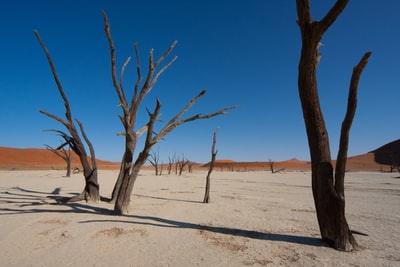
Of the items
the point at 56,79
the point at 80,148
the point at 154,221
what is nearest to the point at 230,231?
the point at 154,221

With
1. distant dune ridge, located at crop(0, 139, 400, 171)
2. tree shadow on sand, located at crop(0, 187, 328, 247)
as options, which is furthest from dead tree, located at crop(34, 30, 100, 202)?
distant dune ridge, located at crop(0, 139, 400, 171)

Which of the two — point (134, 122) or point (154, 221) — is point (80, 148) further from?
point (154, 221)

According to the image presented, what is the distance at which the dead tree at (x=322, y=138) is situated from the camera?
384 centimetres

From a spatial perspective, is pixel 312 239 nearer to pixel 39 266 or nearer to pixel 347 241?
pixel 347 241

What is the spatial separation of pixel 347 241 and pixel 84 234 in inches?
191

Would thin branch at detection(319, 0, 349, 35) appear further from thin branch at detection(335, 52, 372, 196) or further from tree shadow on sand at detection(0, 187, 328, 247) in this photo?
tree shadow on sand at detection(0, 187, 328, 247)

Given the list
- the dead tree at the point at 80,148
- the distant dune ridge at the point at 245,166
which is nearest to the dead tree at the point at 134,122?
the dead tree at the point at 80,148

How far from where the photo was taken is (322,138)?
4.08 metres

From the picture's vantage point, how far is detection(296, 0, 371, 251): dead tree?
3844 millimetres

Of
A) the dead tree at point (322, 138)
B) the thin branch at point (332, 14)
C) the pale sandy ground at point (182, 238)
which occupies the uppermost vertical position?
the thin branch at point (332, 14)

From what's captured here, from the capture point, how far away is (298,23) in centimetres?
406

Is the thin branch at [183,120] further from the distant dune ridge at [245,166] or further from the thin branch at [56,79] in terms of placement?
the distant dune ridge at [245,166]

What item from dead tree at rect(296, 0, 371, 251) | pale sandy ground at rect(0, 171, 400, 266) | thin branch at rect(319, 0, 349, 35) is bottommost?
pale sandy ground at rect(0, 171, 400, 266)

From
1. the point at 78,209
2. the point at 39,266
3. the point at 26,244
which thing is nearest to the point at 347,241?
the point at 39,266
